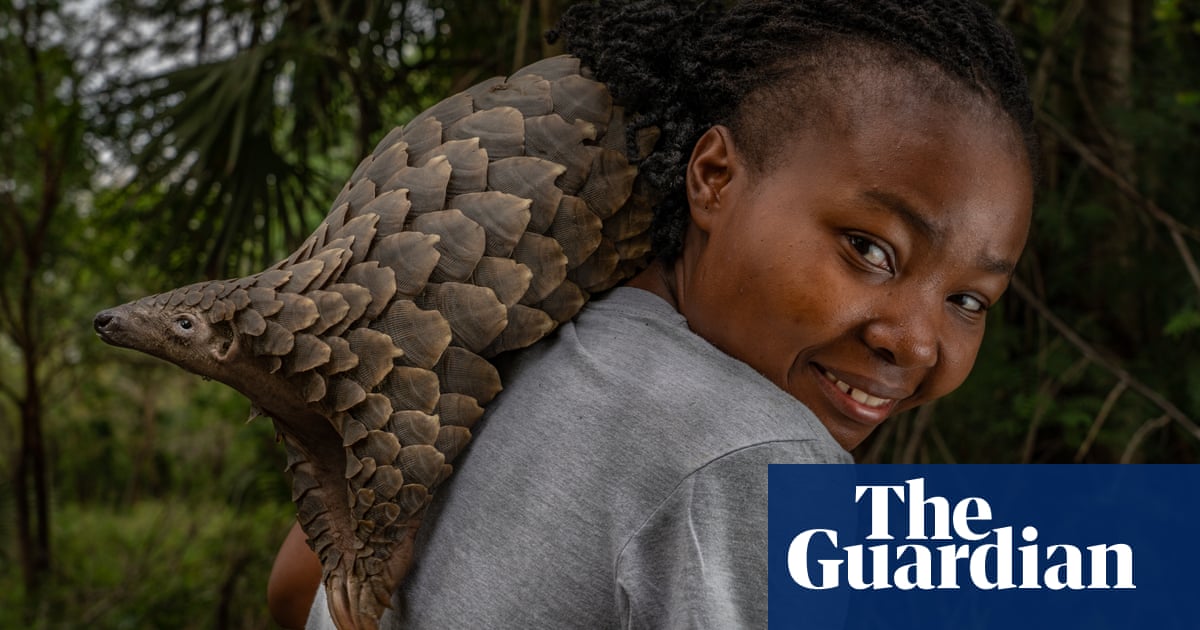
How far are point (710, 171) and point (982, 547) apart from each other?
24.3 inches

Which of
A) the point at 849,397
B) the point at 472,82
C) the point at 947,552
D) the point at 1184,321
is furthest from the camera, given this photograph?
the point at 472,82

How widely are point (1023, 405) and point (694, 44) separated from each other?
1.69 meters

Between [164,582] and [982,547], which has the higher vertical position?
[164,582]

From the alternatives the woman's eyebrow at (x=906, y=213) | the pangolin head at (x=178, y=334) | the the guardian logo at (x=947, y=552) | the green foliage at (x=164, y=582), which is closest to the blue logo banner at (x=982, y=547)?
the the guardian logo at (x=947, y=552)

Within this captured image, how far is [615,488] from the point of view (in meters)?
0.97

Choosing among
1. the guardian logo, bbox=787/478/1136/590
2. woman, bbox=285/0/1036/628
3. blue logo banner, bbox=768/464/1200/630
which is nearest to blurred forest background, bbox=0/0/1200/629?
blue logo banner, bbox=768/464/1200/630

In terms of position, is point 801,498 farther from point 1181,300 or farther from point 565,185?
point 1181,300

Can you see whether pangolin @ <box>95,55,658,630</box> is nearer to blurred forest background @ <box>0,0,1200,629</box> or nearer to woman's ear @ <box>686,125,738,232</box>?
woman's ear @ <box>686,125,738,232</box>

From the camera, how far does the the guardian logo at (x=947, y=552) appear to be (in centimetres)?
125

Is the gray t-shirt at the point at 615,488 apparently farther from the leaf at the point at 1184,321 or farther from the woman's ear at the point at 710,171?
the leaf at the point at 1184,321

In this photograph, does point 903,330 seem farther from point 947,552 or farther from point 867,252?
point 947,552

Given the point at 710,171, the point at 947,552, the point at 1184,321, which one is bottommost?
A: the point at 947,552

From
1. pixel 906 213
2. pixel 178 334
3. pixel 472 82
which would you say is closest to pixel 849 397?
pixel 906 213

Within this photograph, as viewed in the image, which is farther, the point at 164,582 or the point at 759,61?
the point at 164,582
